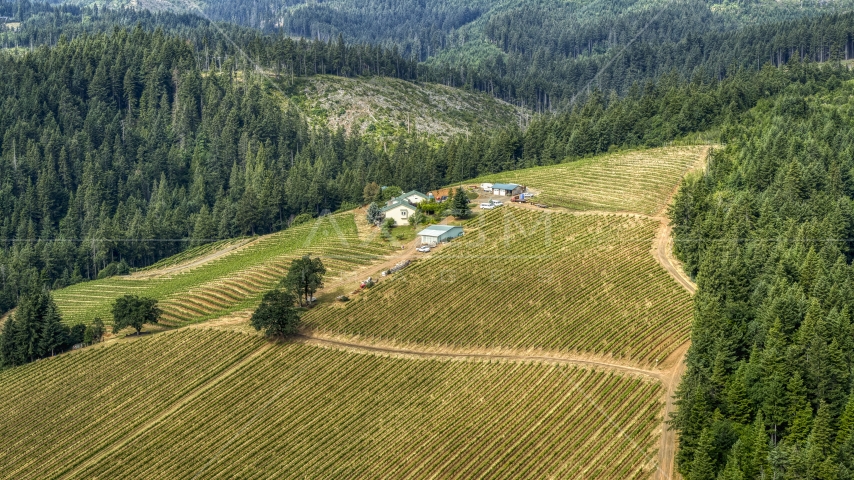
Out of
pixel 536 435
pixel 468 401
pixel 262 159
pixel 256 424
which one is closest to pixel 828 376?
pixel 536 435

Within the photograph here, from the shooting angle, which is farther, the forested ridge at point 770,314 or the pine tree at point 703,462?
the forested ridge at point 770,314

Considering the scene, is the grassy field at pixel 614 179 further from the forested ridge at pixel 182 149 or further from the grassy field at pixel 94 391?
the grassy field at pixel 94 391

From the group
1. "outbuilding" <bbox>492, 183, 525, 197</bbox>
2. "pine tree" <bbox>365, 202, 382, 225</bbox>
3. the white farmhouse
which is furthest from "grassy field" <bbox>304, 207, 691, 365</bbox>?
"outbuilding" <bbox>492, 183, 525, 197</bbox>

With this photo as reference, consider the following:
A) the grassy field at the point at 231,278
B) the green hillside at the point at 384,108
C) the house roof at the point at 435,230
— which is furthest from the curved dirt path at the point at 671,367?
the green hillside at the point at 384,108

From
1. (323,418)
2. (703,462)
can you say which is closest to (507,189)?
(323,418)

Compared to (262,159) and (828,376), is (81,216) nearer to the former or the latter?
(262,159)

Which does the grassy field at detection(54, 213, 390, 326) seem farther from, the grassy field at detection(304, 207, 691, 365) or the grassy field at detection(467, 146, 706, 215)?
the grassy field at detection(467, 146, 706, 215)
